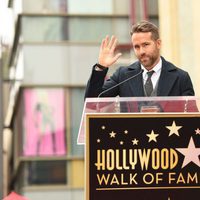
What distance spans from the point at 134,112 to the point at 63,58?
1854 cm

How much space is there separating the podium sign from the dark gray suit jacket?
40 centimetres

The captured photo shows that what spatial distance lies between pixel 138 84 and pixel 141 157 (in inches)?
26.4

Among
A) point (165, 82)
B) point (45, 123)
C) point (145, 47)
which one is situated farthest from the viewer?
point (45, 123)

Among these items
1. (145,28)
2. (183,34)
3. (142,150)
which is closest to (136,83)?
(145,28)

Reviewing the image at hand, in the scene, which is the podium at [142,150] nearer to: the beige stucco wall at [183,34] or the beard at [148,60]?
the beard at [148,60]

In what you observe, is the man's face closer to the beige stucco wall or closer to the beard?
the beard

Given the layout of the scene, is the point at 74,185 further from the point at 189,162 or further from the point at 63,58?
the point at 189,162

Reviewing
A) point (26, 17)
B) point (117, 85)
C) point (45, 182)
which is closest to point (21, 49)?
point (26, 17)

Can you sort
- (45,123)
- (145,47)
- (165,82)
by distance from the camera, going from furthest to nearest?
(45,123) → (165,82) → (145,47)

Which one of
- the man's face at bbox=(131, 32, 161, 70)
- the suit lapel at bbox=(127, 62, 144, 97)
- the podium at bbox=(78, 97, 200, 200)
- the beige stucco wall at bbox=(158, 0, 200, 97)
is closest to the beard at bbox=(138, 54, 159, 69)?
the man's face at bbox=(131, 32, 161, 70)

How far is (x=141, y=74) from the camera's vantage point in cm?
579

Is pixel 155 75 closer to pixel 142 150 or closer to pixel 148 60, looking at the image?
pixel 148 60

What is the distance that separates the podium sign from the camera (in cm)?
523

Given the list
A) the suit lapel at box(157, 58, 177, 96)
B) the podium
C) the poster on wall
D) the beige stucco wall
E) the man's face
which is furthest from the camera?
the poster on wall
